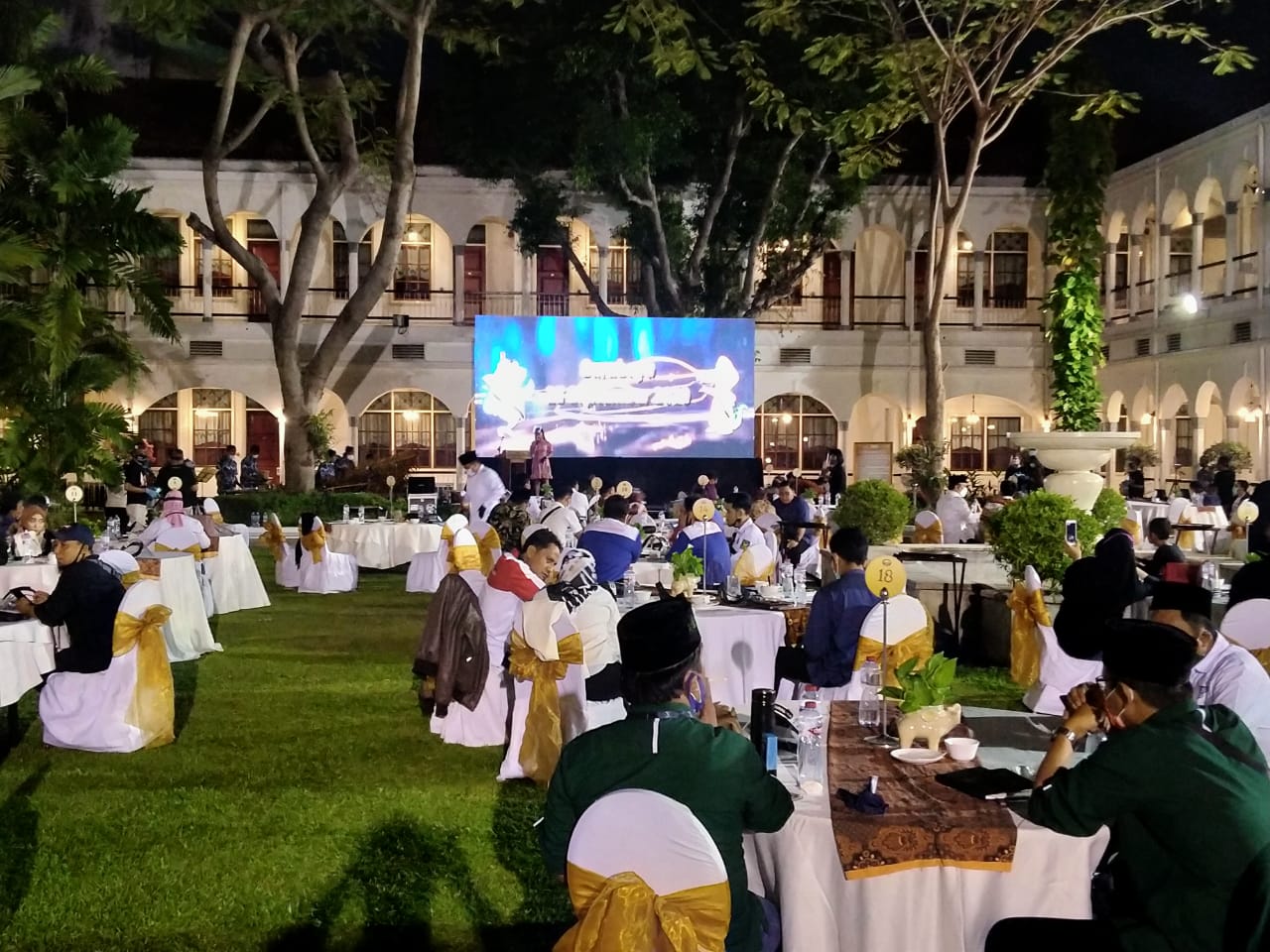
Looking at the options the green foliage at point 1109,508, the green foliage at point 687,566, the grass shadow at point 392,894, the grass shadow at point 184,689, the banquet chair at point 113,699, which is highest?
the green foliage at point 1109,508

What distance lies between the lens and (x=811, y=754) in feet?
12.3

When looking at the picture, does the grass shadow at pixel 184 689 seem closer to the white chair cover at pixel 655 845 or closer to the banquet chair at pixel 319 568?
the banquet chair at pixel 319 568

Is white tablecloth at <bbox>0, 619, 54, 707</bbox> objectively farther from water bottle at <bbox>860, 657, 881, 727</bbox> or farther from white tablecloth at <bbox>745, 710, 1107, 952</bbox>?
white tablecloth at <bbox>745, 710, 1107, 952</bbox>

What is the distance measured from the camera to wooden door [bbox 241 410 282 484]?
27859mm

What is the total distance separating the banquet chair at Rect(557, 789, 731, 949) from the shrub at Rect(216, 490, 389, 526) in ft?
58.4

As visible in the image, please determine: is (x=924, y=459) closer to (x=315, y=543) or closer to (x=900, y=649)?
(x=315, y=543)

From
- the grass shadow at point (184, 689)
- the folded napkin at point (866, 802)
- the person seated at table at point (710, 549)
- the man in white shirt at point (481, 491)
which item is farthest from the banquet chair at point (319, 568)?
the folded napkin at point (866, 802)

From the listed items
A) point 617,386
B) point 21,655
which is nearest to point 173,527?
point 21,655

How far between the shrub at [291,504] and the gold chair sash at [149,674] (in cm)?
1273

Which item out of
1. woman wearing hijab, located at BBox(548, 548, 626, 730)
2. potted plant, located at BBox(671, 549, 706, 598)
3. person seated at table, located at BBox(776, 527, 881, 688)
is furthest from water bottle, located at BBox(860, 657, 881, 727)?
potted plant, located at BBox(671, 549, 706, 598)

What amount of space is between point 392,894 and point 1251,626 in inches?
153

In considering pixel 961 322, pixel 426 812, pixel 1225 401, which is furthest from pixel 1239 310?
pixel 426 812

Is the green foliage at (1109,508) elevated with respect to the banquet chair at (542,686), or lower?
elevated

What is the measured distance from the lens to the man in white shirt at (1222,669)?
4.18 m
